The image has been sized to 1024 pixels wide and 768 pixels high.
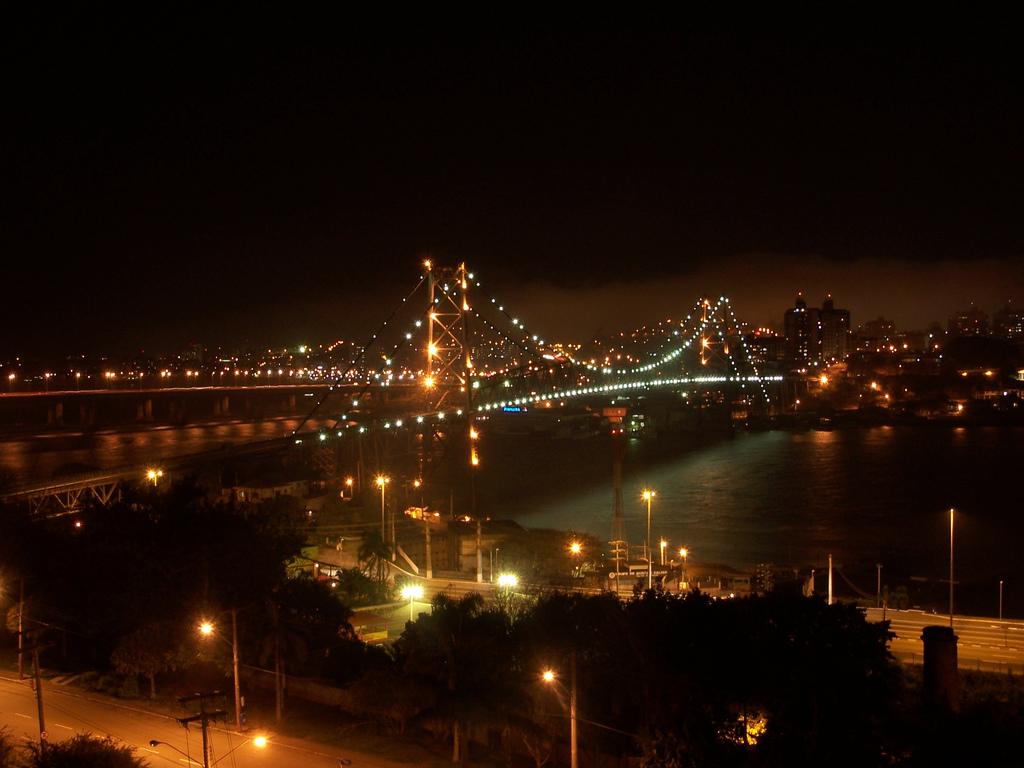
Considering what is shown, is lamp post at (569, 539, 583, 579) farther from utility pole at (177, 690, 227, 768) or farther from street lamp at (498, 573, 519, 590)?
utility pole at (177, 690, 227, 768)

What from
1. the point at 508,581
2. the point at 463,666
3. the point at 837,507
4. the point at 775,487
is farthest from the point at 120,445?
the point at 463,666

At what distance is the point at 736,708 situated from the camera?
297 cm

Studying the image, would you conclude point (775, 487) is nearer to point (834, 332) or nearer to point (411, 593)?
point (411, 593)

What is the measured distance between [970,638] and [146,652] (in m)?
3.81

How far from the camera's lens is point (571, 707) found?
9.92 feet

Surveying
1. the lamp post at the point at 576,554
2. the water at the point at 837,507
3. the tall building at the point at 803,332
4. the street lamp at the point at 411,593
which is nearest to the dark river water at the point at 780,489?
the water at the point at 837,507

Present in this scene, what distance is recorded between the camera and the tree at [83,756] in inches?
103

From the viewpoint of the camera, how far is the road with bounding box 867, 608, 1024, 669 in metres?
4.28

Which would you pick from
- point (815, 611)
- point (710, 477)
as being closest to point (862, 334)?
point (710, 477)

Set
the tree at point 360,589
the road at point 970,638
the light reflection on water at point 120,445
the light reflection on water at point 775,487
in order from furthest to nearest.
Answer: the light reflection on water at point 120,445, the light reflection on water at point 775,487, the tree at point 360,589, the road at point 970,638

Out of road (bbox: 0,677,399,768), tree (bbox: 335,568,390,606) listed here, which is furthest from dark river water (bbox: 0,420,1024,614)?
road (bbox: 0,677,399,768)

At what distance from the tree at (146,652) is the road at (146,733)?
0.46 ft

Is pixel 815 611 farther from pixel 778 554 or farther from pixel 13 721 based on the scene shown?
pixel 778 554

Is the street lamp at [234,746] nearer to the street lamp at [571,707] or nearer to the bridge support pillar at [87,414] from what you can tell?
the street lamp at [571,707]
